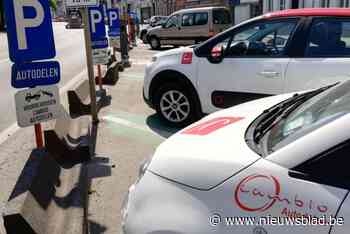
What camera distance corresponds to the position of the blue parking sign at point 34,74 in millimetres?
4102

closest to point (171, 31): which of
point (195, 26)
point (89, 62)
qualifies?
point (195, 26)

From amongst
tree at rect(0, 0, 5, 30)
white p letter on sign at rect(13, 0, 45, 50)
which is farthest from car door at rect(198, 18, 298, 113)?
tree at rect(0, 0, 5, 30)

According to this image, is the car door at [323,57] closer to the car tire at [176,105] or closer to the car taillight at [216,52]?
the car taillight at [216,52]

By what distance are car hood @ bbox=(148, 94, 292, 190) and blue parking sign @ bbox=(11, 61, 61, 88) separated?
6.50 ft

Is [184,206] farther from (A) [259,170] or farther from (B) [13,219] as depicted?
(B) [13,219]

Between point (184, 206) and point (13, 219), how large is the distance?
1421 mm

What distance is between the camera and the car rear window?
68.3 feet

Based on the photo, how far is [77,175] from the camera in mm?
4660

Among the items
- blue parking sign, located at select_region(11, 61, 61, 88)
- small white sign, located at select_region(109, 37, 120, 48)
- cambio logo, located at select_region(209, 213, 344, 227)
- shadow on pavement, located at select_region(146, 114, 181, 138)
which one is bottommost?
shadow on pavement, located at select_region(146, 114, 181, 138)

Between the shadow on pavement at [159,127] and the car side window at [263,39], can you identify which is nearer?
the car side window at [263,39]

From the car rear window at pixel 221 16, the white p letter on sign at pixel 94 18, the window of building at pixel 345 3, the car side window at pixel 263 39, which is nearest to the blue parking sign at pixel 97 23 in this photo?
the white p letter on sign at pixel 94 18

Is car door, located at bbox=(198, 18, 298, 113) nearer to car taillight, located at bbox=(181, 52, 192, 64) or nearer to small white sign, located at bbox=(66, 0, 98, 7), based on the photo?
car taillight, located at bbox=(181, 52, 192, 64)

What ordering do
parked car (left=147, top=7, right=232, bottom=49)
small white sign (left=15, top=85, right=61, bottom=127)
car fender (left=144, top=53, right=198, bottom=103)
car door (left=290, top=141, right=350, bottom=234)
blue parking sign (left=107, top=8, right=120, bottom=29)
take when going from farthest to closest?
parked car (left=147, top=7, right=232, bottom=49) → blue parking sign (left=107, top=8, right=120, bottom=29) → car fender (left=144, top=53, right=198, bottom=103) → small white sign (left=15, top=85, right=61, bottom=127) → car door (left=290, top=141, right=350, bottom=234)

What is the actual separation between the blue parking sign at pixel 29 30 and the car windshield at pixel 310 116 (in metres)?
2.51
